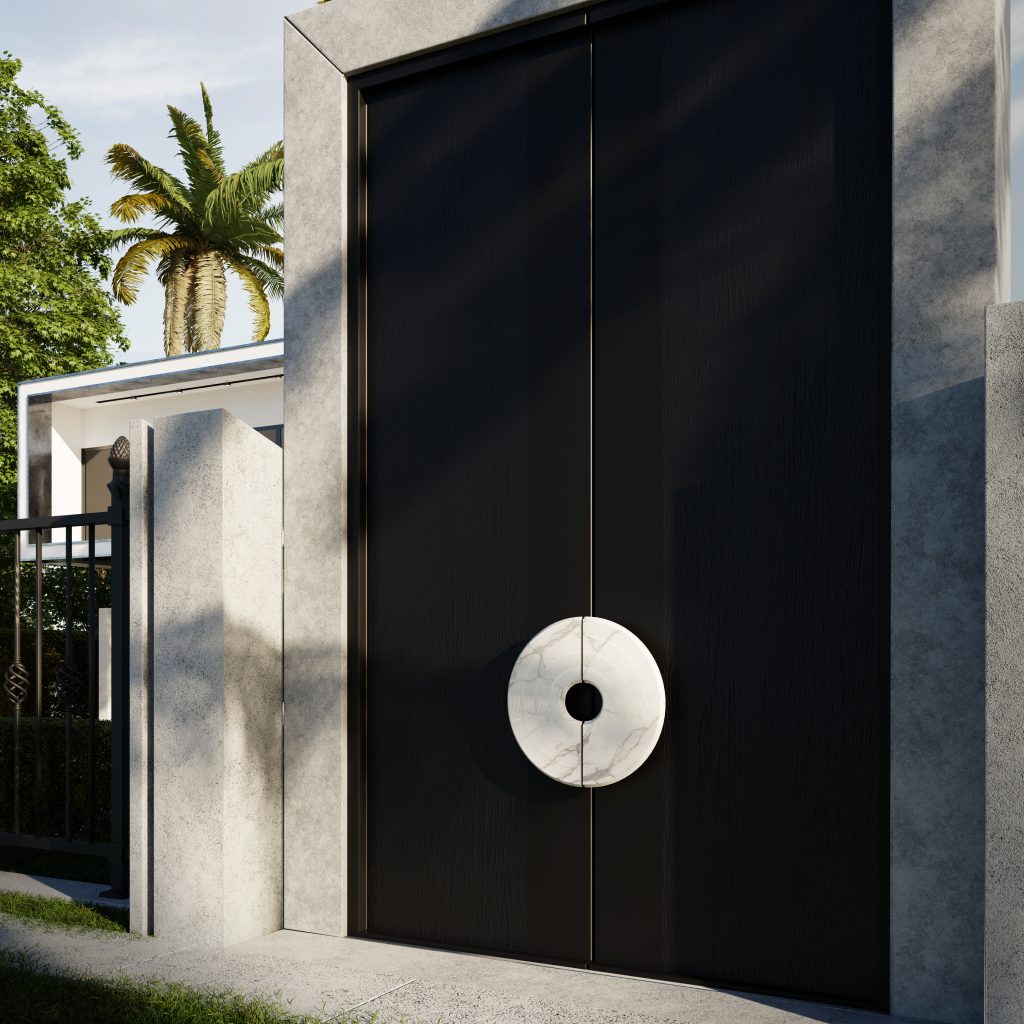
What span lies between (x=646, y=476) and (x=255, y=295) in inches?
1155

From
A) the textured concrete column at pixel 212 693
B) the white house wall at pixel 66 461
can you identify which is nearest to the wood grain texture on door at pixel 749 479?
the textured concrete column at pixel 212 693

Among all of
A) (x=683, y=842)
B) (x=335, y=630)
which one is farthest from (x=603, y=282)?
(x=683, y=842)

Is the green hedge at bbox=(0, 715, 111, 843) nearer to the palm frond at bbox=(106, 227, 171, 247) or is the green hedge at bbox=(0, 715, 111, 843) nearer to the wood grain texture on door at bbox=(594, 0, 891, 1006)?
the wood grain texture on door at bbox=(594, 0, 891, 1006)

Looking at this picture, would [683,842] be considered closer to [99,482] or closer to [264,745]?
[264,745]

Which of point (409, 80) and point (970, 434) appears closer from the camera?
point (970, 434)

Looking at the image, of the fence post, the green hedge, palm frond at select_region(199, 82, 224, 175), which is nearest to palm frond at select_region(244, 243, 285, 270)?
palm frond at select_region(199, 82, 224, 175)

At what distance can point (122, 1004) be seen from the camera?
4.62 metres

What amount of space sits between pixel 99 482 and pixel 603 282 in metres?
21.1

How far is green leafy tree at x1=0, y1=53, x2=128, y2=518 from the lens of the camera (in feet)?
82.7

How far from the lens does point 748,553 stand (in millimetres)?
4887

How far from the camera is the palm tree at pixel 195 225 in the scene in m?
31.2

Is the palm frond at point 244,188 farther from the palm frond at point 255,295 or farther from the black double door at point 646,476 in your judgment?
the black double door at point 646,476

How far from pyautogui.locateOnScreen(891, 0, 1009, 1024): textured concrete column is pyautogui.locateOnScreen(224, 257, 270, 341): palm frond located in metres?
29.6

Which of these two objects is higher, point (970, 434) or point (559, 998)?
point (970, 434)
